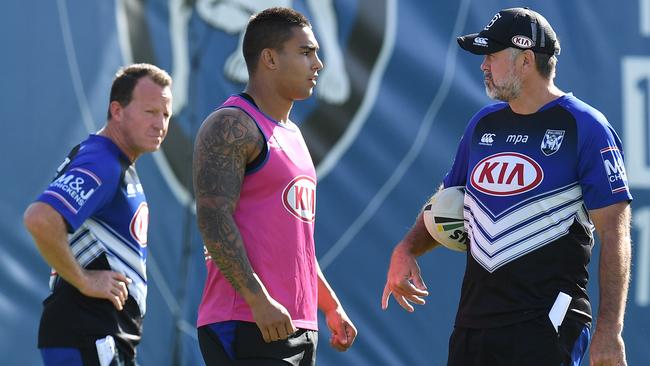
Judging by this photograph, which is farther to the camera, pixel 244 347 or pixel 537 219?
pixel 537 219

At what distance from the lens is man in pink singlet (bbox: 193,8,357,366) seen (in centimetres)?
352

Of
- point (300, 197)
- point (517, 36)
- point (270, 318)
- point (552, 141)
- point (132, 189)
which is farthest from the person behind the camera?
point (132, 189)

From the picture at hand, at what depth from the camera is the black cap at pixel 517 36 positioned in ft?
13.0

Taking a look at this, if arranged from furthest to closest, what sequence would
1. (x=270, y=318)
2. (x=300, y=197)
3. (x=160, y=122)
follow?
(x=160, y=122) → (x=300, y=197) → (x=270, y=318)

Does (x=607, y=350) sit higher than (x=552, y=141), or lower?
lower

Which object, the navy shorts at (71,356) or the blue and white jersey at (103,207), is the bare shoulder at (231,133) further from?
the navy shorts at (71,356)

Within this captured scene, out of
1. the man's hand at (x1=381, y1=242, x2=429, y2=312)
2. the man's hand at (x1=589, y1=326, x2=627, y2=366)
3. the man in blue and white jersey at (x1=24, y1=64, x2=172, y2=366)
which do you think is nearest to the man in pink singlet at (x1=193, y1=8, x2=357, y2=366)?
the man's hand at (x1=381, y1=242, x2=429, y2=312)

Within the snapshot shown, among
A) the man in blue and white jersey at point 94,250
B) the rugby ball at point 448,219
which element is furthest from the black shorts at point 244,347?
the rugby ball at point 448,219

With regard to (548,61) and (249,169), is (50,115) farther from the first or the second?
(548,61)

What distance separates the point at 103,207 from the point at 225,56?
70.4 inches

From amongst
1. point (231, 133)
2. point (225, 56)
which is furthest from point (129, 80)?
point (225, 56)

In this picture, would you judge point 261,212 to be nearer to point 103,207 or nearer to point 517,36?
point 103,207

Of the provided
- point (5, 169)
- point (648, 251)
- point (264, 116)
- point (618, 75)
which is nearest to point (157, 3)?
point (5, 169)

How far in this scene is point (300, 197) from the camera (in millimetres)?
3750
